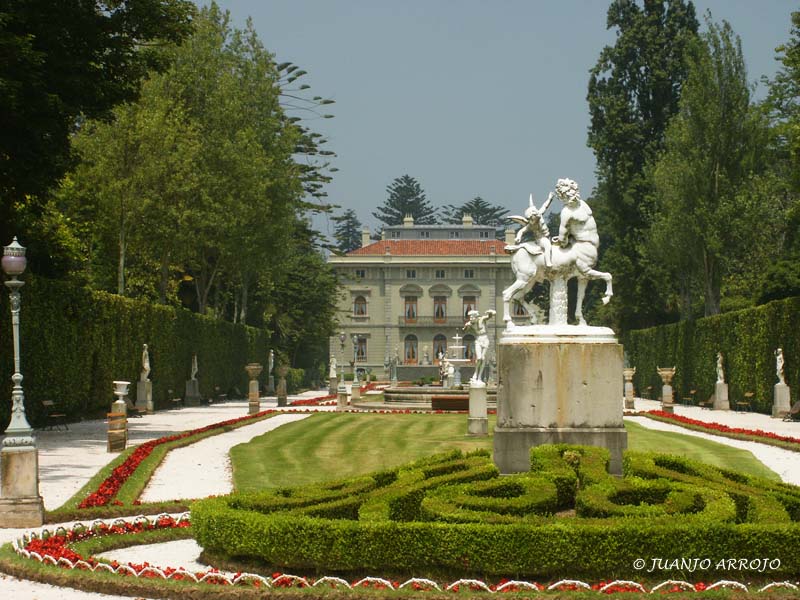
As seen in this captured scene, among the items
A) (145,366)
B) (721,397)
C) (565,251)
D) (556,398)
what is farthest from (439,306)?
(556,398)

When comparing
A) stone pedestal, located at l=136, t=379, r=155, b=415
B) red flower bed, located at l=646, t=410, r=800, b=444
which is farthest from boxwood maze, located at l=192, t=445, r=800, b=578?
stone pedestal, located at l=136, t=379, r=155, b=415

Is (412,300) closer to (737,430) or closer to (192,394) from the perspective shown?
Result: (192,394)

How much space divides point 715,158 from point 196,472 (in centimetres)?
3313

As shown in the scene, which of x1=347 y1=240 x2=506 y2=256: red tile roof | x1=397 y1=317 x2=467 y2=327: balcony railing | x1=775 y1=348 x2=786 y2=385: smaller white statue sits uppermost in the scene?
x1=347 y1=240 x2=506 y2=256: red tile roof

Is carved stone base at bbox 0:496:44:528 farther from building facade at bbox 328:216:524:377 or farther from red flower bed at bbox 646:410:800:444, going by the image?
building facade at bbox 328:216:524:377

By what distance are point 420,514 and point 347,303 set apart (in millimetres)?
96139

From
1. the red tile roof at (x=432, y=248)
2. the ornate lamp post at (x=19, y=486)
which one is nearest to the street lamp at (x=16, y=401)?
the ornate lamp post at (x=19, y=486)

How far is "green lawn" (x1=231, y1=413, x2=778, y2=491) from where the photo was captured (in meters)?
18.0

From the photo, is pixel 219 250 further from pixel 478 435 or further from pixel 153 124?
pixel 478 435

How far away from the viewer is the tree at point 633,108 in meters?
55.2

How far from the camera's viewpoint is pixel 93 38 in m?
24.0

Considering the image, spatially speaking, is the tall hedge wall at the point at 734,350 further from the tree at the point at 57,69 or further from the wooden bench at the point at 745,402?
the tree at the point at 57,69

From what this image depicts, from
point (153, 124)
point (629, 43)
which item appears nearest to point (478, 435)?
point (153, 124)

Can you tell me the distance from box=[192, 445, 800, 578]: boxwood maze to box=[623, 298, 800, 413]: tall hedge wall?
24515mm
